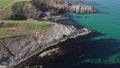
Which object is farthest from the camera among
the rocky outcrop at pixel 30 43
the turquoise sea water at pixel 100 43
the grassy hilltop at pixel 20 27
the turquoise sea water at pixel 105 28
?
the grassy hilltop at pixel 20 27

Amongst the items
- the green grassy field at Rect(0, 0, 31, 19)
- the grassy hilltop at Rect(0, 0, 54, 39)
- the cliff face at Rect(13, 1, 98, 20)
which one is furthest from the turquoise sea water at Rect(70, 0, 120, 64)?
the green grassy field at Rect(0, 0, 31, 19)

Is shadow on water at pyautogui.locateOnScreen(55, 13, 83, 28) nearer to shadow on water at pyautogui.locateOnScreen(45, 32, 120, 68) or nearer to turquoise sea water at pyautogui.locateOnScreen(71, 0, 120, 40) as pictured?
turquoise sea water at pyautogui.locateOnScreen(71, 0, 120, 40)

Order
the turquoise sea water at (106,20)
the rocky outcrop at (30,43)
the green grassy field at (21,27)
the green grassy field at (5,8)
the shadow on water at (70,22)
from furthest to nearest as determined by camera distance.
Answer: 1. the shadow on water at (70,22)
2. the green grassy field at (5,8)
3. the turquoise sea water at (106,20)
4. the green grassy field at (21,27)
5. the rocky outcrop at (30,43)

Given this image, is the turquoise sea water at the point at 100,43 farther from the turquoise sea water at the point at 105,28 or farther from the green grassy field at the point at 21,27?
the green grassy field at the point at 21,27

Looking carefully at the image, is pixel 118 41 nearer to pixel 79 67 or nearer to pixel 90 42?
pixel 90 42

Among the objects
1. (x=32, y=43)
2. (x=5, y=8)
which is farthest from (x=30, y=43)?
(x=5, y=8)

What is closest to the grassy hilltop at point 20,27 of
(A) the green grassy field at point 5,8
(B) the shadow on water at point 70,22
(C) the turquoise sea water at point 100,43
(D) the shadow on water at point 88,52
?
(A) the green grassy field at point 5,8

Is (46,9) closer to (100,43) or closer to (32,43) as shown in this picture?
(32,43)
